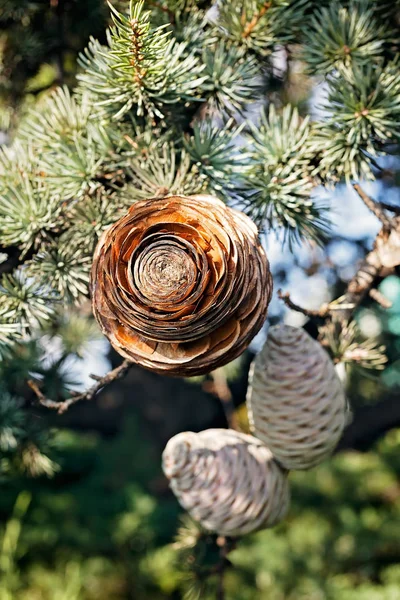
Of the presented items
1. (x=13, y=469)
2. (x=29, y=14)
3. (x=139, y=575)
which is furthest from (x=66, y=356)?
(x=139, y=575)

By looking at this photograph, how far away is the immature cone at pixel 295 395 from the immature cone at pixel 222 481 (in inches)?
1.0

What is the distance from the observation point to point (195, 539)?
556 millimetres

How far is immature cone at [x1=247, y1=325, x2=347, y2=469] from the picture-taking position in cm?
43

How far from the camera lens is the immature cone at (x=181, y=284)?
1.02ft

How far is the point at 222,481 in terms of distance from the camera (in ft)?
1.43

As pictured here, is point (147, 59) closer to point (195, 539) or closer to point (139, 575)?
point (195, 539)

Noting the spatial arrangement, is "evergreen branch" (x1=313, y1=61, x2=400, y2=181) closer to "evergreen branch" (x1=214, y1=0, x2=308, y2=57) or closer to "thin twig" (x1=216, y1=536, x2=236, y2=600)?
"evergreen branch" (x1=214, y1=0, x2=308, y2=57)

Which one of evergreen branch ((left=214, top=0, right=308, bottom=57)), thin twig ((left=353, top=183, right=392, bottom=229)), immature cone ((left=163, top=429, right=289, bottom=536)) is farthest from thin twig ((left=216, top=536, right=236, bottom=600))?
evergreen branch ((left=214, top=0, right=308, bottom=57))

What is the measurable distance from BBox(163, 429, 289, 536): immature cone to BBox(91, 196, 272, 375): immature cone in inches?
4.9

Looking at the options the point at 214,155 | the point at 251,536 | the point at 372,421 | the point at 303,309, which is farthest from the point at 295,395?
the point at 251,536

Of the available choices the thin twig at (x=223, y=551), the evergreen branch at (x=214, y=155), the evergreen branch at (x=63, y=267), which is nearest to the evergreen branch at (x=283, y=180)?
the evergreen branch at (x=214, y=155)

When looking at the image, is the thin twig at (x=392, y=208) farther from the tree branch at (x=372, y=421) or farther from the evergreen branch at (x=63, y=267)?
the tree branch at (x=372, y=421)

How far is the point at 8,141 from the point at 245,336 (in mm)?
473

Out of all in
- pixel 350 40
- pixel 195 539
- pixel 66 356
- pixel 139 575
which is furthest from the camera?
pixel 139 575
